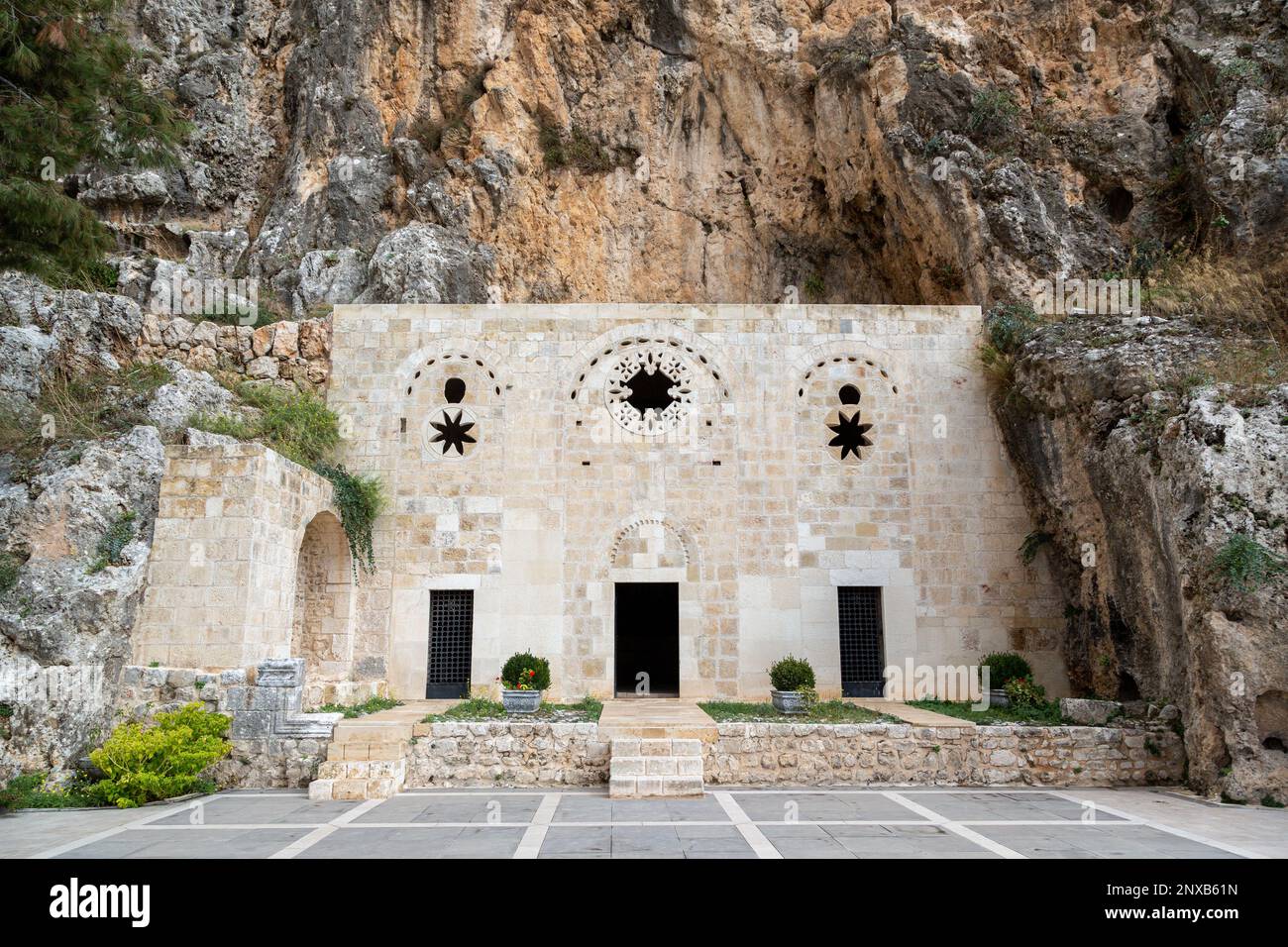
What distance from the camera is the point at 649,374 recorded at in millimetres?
15258

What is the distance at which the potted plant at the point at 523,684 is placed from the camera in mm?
11453

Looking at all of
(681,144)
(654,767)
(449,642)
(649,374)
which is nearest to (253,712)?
(449,642)

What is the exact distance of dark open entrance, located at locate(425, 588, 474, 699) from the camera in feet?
46.4

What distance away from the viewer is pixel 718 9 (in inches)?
772

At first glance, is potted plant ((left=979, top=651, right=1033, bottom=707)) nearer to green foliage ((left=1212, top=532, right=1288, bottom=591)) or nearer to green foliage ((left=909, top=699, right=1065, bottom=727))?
green foliage ((left=909, top=699, right=1065, bottom=727))

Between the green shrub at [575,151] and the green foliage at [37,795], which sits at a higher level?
the green shrub at [575,151]

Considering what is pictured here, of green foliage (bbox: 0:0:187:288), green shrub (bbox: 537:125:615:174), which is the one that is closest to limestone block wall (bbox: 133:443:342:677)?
green foliage (bbox: 0:0:187:288)

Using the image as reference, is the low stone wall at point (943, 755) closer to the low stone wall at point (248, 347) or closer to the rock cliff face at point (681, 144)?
the rock cliff face at point (681, 144)

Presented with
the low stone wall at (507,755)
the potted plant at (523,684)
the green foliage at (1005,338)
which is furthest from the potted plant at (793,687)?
the green foliage at (1005,338)

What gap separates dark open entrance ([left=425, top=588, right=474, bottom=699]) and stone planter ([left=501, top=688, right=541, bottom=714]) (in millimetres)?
2793

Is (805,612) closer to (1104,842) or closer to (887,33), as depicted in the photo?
(1104,842)

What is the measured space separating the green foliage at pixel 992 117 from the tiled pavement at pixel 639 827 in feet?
42.6

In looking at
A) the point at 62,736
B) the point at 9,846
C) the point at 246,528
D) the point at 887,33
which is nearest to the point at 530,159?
the point at 887,33

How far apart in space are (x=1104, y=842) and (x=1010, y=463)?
879 centimetres
